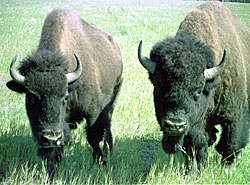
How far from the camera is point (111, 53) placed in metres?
5.30

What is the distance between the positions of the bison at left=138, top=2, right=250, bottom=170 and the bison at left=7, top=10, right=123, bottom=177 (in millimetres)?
→ 998

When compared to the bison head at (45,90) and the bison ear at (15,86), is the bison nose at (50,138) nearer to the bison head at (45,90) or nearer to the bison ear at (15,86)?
the bison head at (45,90)

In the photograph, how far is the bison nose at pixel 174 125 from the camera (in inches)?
119

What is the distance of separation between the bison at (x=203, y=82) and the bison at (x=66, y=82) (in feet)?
3.27

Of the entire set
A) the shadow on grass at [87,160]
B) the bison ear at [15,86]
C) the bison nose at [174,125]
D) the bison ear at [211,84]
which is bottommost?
the shadow on grass at [87,160]

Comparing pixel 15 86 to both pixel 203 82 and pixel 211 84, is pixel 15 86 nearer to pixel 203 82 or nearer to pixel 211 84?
pixel 203 82

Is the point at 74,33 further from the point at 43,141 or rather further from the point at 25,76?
the point at 43,141

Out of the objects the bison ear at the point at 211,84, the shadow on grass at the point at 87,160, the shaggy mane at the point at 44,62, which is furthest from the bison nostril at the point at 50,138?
the bison ear at the point at 211,84

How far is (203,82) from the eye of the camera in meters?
3.24

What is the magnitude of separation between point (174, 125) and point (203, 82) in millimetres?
630

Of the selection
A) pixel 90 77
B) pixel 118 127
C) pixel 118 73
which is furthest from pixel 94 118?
pixel 118 73

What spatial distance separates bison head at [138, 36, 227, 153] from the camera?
10.0 ft

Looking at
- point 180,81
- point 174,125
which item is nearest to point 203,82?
point 180,81

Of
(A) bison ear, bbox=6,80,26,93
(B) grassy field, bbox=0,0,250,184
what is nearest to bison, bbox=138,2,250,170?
(B) grassy field, bbox=0,0,250,184
